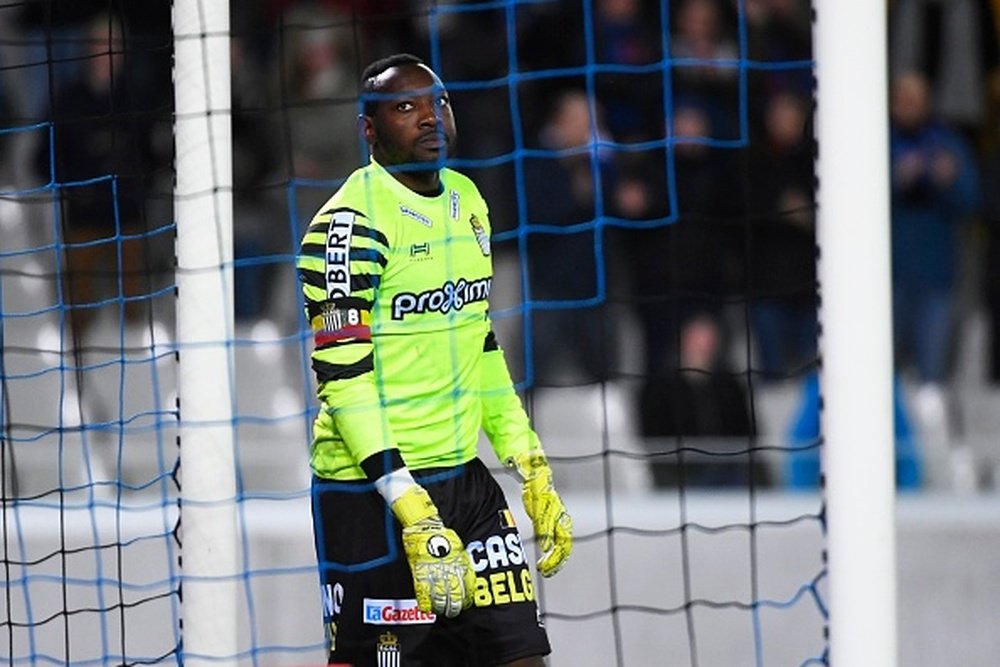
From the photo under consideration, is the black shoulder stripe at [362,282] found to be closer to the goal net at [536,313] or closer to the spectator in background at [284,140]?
the goal net at [536,313]

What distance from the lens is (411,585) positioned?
4578 mm

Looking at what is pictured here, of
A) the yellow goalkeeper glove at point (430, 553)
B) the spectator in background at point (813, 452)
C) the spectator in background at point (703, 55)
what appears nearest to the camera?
the yellow goalkeeper glove at point (430, 553)

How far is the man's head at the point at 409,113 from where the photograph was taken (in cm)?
456

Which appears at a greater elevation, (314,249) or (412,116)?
(412,116)

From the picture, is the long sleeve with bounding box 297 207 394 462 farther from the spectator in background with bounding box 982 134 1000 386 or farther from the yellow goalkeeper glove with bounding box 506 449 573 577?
the spectator in background with bounding box 982 134 1000 386

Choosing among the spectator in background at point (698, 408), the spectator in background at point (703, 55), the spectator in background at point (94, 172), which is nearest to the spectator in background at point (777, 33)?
the spectator in background at point (703, 55)

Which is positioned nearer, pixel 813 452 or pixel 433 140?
pixel 433 140

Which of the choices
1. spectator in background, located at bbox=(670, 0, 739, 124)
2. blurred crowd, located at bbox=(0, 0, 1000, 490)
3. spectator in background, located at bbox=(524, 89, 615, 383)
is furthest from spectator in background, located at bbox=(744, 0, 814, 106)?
spectator in background, located at bbox=(524, 89, 615, 383)

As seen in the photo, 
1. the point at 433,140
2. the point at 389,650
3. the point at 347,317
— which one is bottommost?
the point at 389,650

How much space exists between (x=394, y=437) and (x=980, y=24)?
458cm

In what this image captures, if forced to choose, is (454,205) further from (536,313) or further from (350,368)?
(536,313)

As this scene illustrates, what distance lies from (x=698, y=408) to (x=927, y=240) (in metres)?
1.20

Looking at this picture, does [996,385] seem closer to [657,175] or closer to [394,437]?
[657,175]

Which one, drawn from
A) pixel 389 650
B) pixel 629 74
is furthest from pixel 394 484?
pixel 629 74
